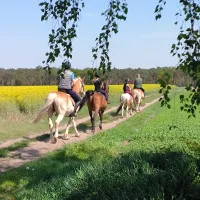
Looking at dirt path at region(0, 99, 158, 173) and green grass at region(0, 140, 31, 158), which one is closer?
dirt path at region(0, 99, 158, 173)

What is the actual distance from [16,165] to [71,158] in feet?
4.61

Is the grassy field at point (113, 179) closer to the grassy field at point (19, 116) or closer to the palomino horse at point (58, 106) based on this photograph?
the palomino horse at point (58, 106)

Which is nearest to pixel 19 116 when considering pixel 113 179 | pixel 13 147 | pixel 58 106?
pixel 58 106

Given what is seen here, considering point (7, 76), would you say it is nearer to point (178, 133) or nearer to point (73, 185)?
point (178, 133)

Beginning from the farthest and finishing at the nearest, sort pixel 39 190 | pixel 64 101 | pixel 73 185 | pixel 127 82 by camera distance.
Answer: pixel 127 82
pixel 64 101
pixel 39 190
pixel 73 185

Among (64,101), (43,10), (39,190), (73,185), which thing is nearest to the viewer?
(43,10)

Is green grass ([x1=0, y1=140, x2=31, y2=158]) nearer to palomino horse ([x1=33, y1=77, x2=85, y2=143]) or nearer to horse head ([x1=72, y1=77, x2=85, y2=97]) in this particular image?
palomino horse ([x1=33, y1=77, x2=85, y2=143])

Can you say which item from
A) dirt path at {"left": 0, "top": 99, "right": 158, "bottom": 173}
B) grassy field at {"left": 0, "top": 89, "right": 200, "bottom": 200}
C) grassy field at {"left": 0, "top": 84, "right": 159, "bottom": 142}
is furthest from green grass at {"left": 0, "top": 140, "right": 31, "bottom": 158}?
grassy field at {"left": 0, "top": 89, "right": 200, "bottom": 200}

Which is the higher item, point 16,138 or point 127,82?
point 127,82

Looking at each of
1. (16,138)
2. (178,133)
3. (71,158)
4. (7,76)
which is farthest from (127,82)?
(7,76)

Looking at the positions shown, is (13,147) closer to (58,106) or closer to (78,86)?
(58,106)

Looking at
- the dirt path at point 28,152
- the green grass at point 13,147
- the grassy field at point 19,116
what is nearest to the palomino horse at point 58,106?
the dirt path at point 28,152

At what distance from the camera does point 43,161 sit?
949 centimetres

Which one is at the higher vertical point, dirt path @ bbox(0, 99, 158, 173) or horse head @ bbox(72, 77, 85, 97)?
horse head @ bbox(72, 77, 85, 97)
